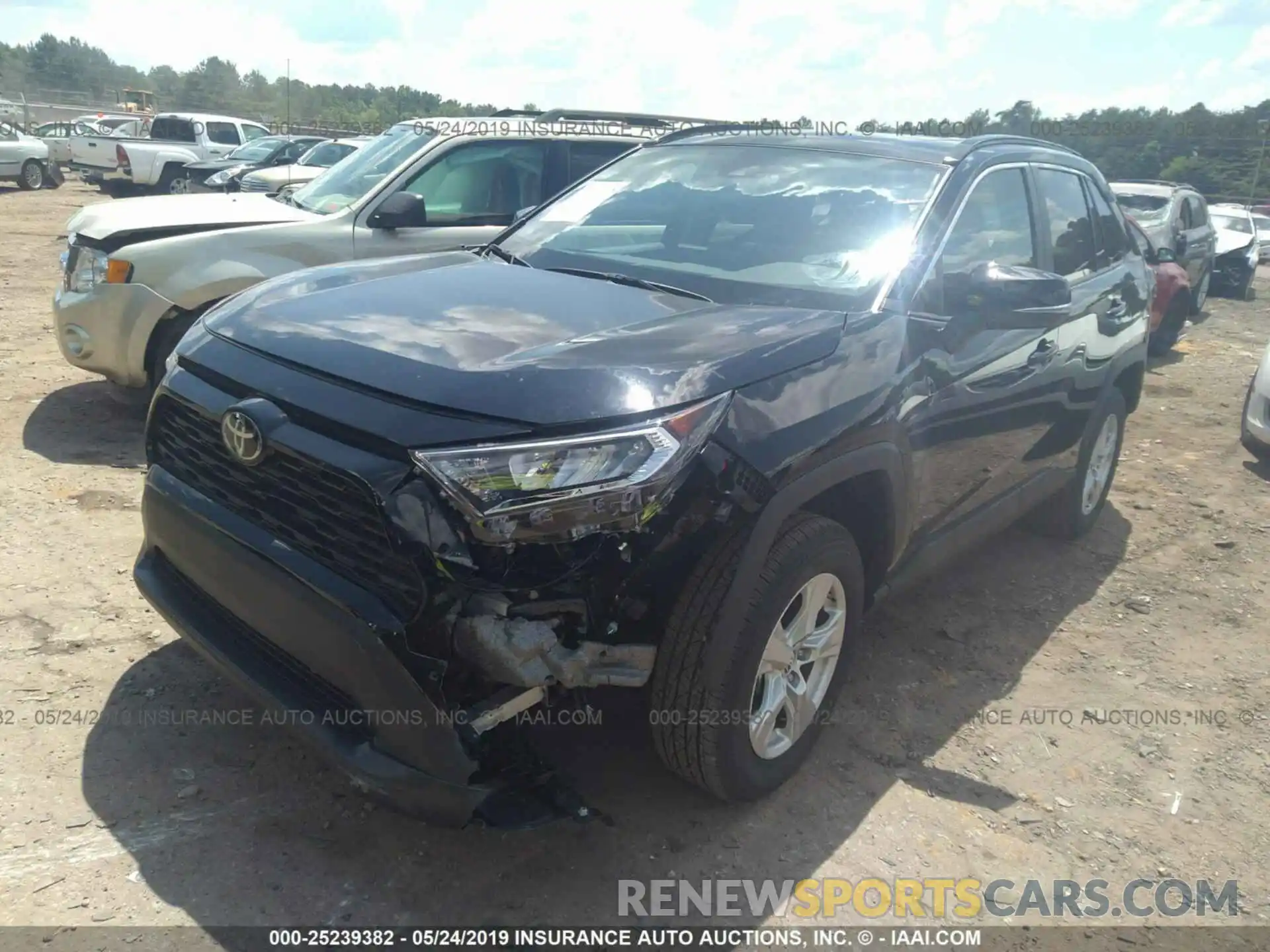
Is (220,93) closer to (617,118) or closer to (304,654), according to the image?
(617,118)

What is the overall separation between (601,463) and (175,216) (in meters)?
4.78

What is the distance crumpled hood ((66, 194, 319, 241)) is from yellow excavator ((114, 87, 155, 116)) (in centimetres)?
3954

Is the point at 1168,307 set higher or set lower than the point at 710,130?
lower

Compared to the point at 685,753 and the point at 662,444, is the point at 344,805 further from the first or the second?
the point at 662,444

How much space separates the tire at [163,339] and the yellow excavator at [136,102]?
4080 centimetres

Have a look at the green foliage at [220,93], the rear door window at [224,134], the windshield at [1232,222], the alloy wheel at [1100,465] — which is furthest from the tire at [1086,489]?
the green foliage at [220,93]

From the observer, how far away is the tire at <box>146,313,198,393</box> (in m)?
5.43

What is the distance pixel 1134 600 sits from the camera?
15.4 ft

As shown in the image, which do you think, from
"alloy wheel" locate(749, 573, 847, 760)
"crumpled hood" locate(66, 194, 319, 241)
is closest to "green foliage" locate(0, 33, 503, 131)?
"crumpled hood" locate(66, 194, 319, 241)

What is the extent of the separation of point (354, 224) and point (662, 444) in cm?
424

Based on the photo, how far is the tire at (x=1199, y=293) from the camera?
42.3 feet

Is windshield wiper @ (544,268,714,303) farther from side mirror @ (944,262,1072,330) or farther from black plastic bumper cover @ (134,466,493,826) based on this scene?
black plastic bumper cover @ (134,466,493,826)

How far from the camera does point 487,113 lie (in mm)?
7316

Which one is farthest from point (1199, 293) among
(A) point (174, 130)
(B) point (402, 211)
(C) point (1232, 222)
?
(A) point (174, 130)
